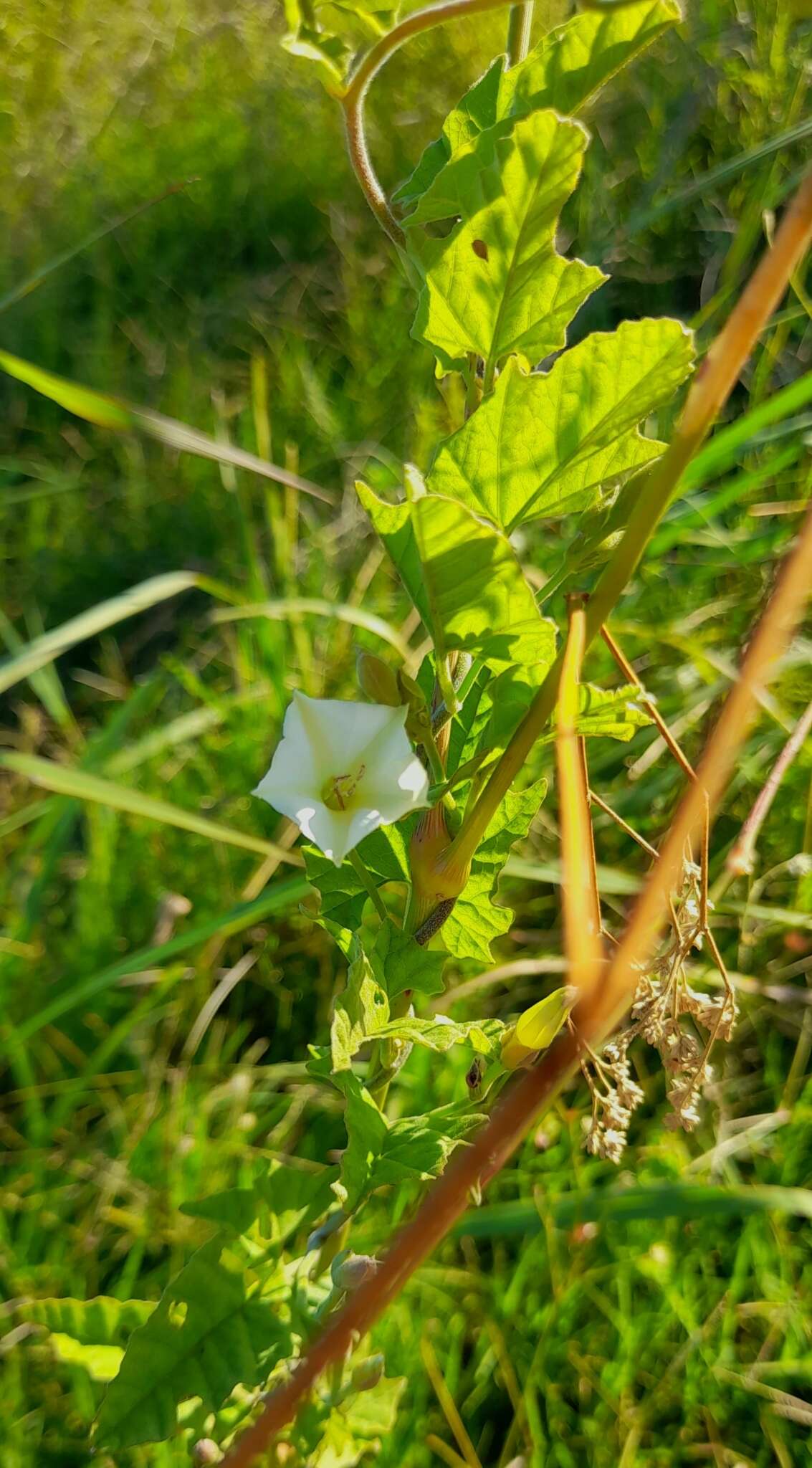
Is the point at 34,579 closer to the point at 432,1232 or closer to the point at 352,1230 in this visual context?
the point at 352,1230

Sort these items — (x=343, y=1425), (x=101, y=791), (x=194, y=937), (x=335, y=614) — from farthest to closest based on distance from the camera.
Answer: (x=335, y=614)
(x=194, y=937)
(x=101, y=791)
(x=343, y=1425)

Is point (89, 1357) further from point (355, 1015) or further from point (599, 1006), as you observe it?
point (599, 1006)

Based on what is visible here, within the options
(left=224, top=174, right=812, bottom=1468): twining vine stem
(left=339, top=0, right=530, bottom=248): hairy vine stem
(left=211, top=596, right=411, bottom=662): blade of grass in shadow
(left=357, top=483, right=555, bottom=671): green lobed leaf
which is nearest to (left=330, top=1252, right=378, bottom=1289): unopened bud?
(left=224, top=174, right=812, bottom=1468): twining vine stem

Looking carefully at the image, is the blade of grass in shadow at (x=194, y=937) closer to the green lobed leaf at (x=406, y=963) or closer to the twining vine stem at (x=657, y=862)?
the green lobed leaf at (x=406, y=963)

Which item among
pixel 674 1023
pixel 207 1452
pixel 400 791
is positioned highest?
pixel 400 791

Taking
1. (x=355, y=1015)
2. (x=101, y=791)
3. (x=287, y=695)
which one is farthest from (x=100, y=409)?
(x=287, y=695)

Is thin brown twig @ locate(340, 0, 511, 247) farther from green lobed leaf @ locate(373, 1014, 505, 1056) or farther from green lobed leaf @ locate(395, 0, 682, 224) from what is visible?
green lobed leaf @ locate(373, 1014, 505, 1056)

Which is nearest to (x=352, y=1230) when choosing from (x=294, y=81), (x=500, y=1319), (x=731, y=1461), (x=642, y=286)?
(x=500, y=1319)
